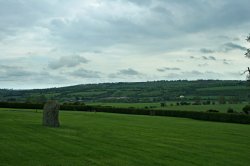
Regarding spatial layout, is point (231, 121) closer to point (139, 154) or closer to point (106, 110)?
point (106, 110)

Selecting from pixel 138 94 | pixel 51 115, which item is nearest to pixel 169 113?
pixel 51 115

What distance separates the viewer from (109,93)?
148m

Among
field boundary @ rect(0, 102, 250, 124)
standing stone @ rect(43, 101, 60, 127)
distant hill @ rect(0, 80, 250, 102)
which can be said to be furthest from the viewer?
distant hill @ rect(0, 80, 250, 102)

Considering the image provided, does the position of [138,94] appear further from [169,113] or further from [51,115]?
[51,115]

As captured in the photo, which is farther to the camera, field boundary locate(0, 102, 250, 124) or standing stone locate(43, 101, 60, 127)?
field boundary locate(0, 102, 250, 124)

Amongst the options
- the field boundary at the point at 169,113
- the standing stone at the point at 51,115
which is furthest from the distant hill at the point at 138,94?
the standing stone at the point at 51,115

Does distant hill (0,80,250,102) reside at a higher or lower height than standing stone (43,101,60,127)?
higher

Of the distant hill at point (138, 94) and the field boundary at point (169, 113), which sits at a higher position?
the distant hill at point (138, 94)

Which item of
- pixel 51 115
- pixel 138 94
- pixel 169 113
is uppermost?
pixel 138 94

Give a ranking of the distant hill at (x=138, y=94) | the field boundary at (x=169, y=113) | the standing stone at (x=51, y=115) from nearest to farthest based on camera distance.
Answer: the standing stone at (x=51, y=115)
the field boundary at (x=169, y=113)
the distant hill at (x=138, y=94)

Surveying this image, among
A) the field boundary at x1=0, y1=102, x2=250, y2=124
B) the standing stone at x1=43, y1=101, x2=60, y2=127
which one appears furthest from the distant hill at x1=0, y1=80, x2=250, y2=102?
the standing stone at x1=43, y1=101, x2=60, y2=127

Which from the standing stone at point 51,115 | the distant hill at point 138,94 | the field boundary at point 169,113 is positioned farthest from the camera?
the distant hill at point 138,94

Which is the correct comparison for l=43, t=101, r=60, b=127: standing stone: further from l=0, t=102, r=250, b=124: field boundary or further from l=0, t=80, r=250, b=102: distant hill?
l=0, t=80, r=250, b=102: distant hill

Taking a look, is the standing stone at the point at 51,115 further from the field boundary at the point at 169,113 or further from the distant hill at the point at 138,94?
the distant hill at the point at 138,94
